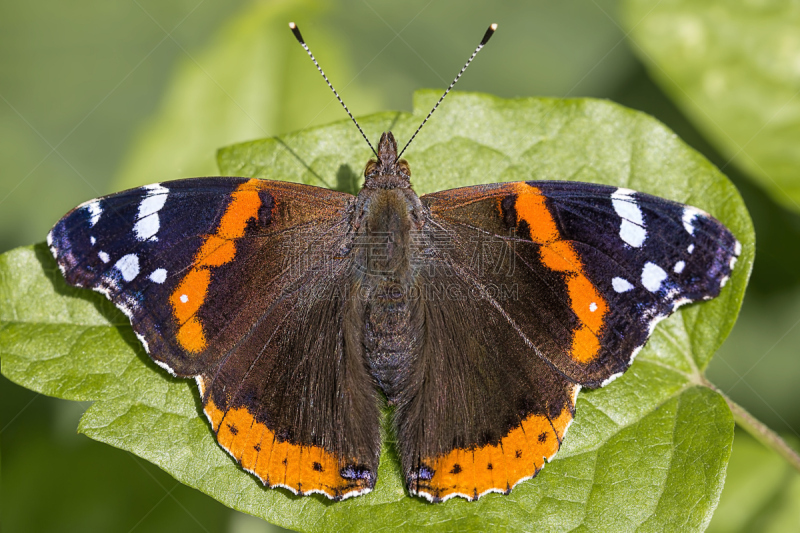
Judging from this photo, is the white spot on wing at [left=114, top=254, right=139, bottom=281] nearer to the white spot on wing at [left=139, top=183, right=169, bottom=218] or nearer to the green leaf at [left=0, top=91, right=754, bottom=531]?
the white spot on wing at [left=139, top=183, right=169, bottom=218]

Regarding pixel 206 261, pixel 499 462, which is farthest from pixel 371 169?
pixel 499 462

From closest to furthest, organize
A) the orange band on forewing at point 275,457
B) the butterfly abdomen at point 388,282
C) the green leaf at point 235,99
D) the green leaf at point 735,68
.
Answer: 1. the orange band on forewing at point 275,457
2. the butterfly abdomen at point 388,282
3. the green leaf at point 735,68
4. the green leaf at point 235,99

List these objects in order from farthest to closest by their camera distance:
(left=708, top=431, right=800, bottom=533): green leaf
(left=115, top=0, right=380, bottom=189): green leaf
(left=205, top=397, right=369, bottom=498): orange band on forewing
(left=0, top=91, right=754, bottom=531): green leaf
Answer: (left=115, top=0, right=380, bottom=189): green leaf
(left=708, top=431, right=800, bottom=533): green leaf
(left=0, top=91, right=754, bottom=531): green leaf
(left=205, top=397, right=369, bottom=498): orange band on forewing

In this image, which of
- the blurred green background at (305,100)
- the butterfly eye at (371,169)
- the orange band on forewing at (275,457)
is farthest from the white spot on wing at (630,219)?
the orange band on forewing at (275,457)

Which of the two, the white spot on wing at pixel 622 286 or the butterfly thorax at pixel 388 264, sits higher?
the white spot on wing at pixel 622 286

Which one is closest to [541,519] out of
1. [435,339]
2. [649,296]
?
[435,339]

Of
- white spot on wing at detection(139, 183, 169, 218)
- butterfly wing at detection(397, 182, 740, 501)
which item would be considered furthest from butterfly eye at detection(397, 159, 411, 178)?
white spot on wing at detection(139, 183, 169, 218)

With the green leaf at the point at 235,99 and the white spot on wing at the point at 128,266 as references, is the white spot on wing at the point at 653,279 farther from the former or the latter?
the green leaf at the point at 235,99
